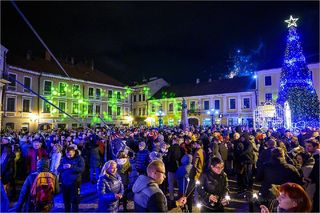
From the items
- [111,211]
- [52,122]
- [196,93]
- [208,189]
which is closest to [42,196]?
[111,211]

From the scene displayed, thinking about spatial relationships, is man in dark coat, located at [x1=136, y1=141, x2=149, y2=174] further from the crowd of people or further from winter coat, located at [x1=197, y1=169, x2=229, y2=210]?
winter coat, located at [x1=197, y1=169, x2=229, y2=210]

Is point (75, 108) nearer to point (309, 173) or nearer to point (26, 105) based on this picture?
point (26, 105)

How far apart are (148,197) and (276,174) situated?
2.74 m

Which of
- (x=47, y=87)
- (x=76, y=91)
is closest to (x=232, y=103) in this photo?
(x=76, y=91)

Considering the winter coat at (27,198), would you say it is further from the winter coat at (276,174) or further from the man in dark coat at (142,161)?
the winter coat at (276,174)

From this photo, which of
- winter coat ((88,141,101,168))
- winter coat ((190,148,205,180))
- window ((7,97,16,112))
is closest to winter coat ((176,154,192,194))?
winter coat ((190,148,205,180))

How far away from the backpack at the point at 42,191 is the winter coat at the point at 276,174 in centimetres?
409

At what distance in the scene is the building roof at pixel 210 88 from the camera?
41.9m

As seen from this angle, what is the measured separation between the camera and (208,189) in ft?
15.3

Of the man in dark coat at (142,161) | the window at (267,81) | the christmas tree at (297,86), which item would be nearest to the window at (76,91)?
the window at (267,81)

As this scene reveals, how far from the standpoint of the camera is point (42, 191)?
4.78 metres

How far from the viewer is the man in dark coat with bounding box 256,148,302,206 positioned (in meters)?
4.64

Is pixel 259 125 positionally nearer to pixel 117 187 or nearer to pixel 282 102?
pixel 282 102

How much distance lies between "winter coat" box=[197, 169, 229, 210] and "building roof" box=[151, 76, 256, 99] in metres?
38.3
